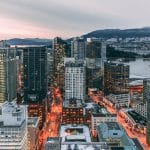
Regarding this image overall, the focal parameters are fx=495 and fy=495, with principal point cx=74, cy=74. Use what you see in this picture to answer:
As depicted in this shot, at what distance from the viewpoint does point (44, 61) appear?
178ft

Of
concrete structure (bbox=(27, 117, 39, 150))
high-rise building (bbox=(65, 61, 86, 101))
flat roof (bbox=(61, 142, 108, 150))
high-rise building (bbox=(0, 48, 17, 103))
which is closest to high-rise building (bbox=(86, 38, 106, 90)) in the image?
high-rise building (bbox=(65, 61, 86, 101))

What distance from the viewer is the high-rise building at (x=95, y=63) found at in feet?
210

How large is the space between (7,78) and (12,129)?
97.5ft

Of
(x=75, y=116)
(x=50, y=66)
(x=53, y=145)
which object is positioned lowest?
(x=75, y=116)

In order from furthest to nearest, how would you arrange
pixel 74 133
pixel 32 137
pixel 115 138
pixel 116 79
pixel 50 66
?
pixel 50 66
pixel 116 79
pixel 74 133
pixel 32 137
pixel 115 138

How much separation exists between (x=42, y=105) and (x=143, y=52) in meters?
97.8

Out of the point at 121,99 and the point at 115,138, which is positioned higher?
the point at 115,138

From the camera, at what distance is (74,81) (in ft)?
175

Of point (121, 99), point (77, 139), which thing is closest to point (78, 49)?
point (121, 99)

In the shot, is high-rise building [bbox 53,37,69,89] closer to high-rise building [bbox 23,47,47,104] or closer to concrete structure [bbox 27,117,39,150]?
high-rise building [bbox 23,47,47,104]

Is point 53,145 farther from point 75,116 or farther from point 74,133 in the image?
point 75,116

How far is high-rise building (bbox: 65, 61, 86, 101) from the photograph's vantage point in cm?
5230

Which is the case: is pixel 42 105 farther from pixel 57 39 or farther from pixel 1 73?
pixel 57 39

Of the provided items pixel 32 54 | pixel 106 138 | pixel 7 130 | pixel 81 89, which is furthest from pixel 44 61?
pixel 7 130
